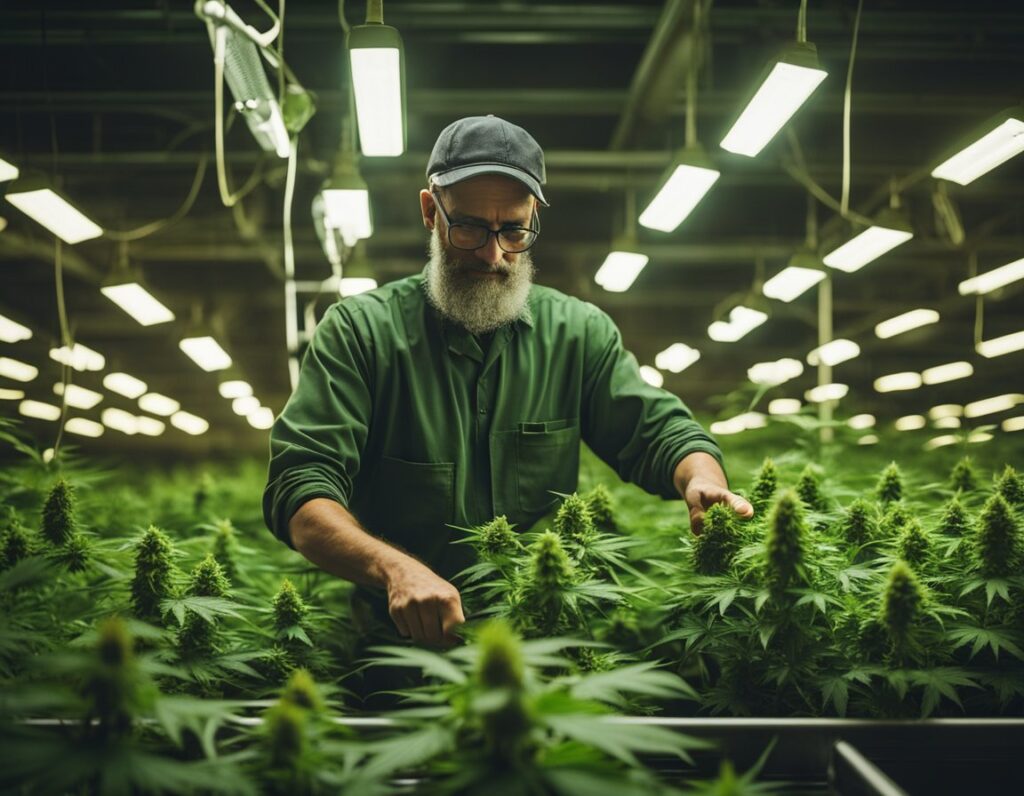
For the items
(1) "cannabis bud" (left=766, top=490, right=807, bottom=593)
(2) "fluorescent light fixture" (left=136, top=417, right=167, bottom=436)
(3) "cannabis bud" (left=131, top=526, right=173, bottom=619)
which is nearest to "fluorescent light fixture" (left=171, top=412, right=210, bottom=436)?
(2) "fluorescent light fixture" (left=136, top=417, right=167, bottom=436)

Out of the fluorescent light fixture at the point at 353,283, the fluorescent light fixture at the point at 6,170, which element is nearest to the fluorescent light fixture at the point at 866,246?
the fluorescent light fixture at the point at 353,283

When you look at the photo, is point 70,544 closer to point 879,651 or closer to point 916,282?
point 879,651

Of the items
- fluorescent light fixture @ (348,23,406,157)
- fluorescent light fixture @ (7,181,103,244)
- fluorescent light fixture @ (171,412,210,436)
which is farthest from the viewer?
fluorescent light fixture @ (171,412,210,436)

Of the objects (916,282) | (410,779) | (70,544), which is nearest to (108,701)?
(410,779)

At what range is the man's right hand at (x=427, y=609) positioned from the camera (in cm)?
140

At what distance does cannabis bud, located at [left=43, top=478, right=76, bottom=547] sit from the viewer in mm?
1675

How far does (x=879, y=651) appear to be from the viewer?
4.74 feet

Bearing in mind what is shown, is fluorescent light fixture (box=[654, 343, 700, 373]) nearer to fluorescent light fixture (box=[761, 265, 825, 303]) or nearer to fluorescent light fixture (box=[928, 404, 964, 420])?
fluorescent light fixture (box=[761, 265, 825, 303])

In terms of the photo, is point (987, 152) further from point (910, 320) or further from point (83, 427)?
point (83, 427)

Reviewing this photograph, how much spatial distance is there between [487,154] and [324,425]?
81 cm

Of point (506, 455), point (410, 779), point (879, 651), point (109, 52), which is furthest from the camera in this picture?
point (109, 52)

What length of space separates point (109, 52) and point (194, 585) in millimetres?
6391

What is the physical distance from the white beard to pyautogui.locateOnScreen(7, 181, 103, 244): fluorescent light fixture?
294 cm

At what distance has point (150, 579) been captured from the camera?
5.04ft
